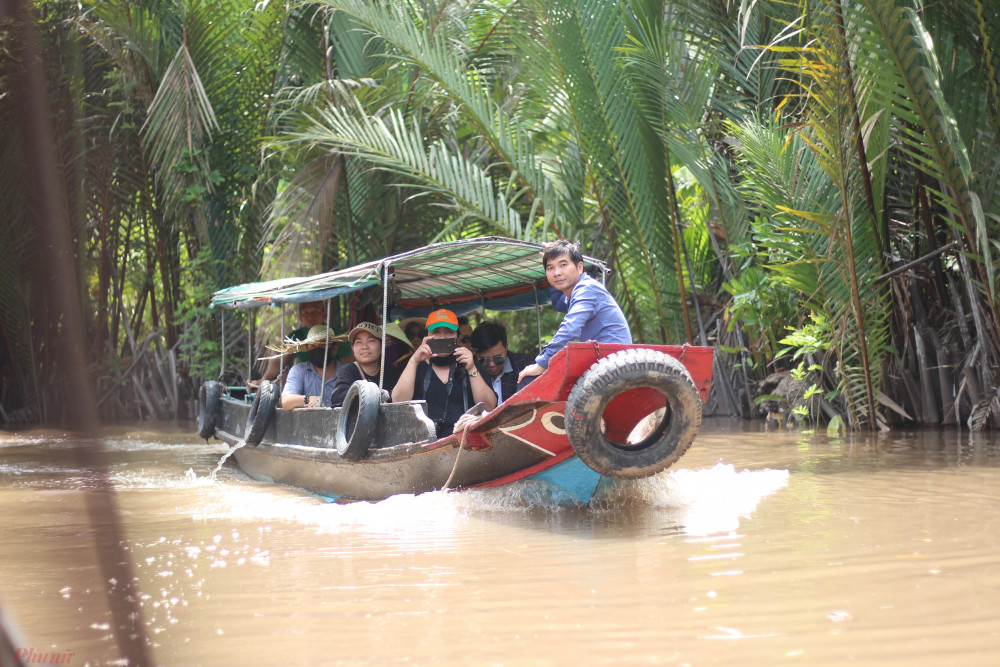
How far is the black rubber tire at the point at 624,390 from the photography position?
4.04 metres

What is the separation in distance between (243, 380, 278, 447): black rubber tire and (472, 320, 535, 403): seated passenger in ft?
5.77

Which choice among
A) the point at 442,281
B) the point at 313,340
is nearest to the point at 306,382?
the point at 313,340

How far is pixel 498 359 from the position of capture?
618cm

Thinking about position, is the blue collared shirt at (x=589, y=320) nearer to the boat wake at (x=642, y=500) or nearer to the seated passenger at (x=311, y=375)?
the boat wake at (x=642, y=500)

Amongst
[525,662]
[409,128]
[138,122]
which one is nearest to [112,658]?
[525,662]

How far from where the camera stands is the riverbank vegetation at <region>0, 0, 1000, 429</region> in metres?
6.35

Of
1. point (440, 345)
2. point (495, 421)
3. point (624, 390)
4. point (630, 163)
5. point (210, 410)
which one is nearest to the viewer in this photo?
point (624, 390)

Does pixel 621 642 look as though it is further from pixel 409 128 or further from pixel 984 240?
pixel 409 128

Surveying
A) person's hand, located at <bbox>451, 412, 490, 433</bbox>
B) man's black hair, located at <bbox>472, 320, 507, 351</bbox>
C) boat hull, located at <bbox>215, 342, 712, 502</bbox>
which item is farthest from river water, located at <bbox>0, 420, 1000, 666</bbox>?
man's black hair, located at <bbox>472, 320, 507, 351</bbox>

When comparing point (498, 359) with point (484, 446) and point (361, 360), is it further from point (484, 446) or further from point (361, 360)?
point (484, 446)

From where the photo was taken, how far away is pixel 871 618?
2420mm

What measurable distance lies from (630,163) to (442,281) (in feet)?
8.34

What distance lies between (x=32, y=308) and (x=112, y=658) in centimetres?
1422

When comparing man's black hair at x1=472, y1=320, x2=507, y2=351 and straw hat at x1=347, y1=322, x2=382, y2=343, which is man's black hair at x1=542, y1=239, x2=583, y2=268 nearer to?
man's black hair at x1=472, y1=320, x2=507, y2=351
